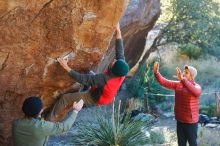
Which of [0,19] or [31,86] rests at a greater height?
[0,19]

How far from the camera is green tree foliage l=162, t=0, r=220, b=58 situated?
19656 millimetres

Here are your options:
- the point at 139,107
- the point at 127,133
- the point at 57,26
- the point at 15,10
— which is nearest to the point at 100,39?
the point at 57,26

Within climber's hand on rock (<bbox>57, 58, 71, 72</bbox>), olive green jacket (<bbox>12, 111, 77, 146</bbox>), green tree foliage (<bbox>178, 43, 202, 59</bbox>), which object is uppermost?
green tree foliage (<bbox>178, 43, 202, 59</bbox>)

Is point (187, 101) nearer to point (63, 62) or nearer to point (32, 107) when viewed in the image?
point (63, 62)

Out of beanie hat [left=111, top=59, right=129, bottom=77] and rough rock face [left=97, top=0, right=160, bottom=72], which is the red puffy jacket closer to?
beanie hat [left=111, top=59, right=129, bottom=77]

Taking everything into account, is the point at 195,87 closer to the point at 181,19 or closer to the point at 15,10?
the point at 15,10

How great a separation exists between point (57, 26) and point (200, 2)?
545 inches

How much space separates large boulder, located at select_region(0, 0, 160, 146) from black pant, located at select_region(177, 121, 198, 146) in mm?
1796

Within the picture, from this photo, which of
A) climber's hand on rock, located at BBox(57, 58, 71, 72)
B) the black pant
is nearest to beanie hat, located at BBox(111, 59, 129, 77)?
climber's hand on rock, located at BBox(57, 58, 71, 72)

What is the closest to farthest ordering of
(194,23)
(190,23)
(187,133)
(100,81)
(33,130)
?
(33,130), (100,81), (187,133), (194,23), (190,23)

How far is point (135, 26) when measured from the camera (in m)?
12.1

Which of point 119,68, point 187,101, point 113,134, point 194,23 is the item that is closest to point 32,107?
point 119,68

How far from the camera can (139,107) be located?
1473 centimetres

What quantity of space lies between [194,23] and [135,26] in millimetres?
8394
